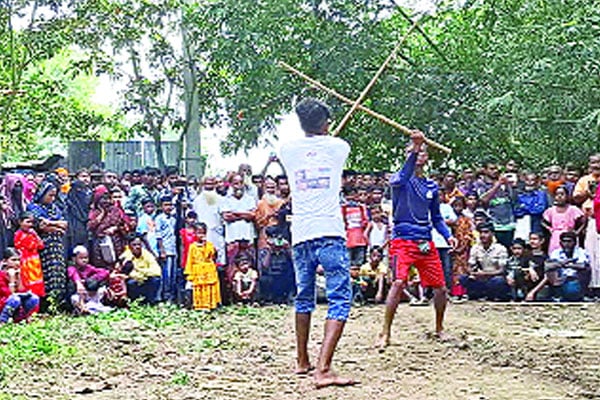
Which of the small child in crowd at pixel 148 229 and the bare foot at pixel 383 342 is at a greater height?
the small child in crowd at pixel 148 229

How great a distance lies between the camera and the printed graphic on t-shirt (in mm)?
7094

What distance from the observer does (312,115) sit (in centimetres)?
720

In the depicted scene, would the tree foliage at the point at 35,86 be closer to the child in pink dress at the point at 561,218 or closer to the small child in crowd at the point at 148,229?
the small child in crowd at the point at 148,229

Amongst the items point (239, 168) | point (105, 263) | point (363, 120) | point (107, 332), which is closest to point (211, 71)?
point (363, 120)

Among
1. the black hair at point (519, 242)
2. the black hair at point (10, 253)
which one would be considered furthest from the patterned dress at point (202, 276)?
the black hair at point (519, 242)

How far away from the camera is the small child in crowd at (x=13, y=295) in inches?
463

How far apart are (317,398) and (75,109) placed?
16.4m

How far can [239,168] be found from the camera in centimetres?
1547

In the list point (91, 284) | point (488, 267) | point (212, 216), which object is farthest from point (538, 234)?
point (91, 284)

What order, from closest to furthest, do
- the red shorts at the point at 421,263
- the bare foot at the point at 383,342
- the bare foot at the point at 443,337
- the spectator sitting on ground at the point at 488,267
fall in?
1. the bare foot at the point at 383,342
2. the red shorts at the point at 421,263
3. the bare foot at the point at 443,337
4. the spectator sitting on ground at the point at 488,267

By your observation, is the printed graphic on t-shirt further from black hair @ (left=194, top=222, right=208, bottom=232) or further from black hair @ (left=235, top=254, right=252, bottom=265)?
black hair @ (left=235, top=254, right=252, bottom=265)

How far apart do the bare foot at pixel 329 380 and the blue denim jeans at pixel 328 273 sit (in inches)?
15.1

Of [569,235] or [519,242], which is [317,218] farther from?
[519,242]

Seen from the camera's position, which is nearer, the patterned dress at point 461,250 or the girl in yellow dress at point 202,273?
the girl in yellow dress at point 202,273
